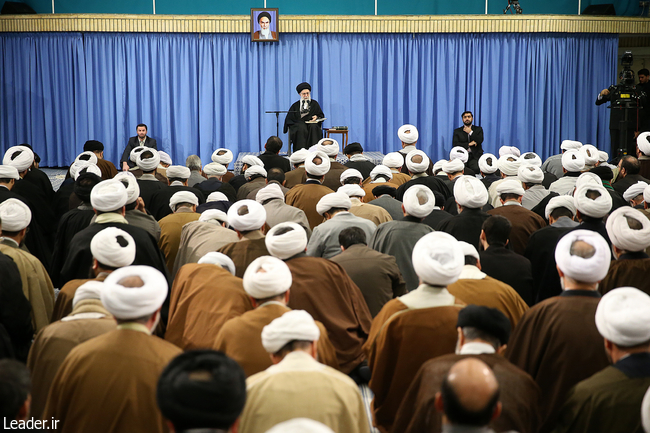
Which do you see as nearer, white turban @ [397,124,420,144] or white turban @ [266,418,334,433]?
white turban @ [266,418,334,433]

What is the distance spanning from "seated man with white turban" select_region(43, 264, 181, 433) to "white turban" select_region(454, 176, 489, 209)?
121 inches

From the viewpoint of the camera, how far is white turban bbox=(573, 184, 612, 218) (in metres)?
4.38

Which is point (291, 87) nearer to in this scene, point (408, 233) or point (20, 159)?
point (20, 159)

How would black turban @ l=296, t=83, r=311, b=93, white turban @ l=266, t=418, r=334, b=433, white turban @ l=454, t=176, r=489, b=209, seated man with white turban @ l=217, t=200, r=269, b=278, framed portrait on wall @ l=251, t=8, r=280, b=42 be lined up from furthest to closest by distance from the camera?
framed portrait on wall @ l=251, t=8, r=280, b=42
black turban @ l=296, t=83, r=311, b=93
white turban @ l=454, t=176, r=489, b=209
seated man with white turban @ l=217, t=200, r=269, b=278
white turban @ l=266, t=418, r=334, b=433

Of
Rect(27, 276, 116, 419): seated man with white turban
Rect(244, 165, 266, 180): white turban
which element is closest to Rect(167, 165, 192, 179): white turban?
Rect(244, 165, 266, 180): white turban

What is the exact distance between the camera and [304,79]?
41.3 ft

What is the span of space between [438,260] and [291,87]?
10.1 meters

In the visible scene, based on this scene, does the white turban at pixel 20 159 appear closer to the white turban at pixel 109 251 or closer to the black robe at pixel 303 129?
the white turban at pixel 109 251

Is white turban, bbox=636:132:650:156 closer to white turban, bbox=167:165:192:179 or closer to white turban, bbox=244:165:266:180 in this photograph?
white turban, bbox=244:165:266:180

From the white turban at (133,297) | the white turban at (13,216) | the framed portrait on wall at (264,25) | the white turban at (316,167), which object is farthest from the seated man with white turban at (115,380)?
the framed portrait on wall at (264,25)

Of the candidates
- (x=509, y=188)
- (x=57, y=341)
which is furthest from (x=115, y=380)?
(x=509, y=188)

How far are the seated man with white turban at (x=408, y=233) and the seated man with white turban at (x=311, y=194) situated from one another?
4.97ft

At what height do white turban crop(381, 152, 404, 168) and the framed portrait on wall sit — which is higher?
the framed portrait on wall

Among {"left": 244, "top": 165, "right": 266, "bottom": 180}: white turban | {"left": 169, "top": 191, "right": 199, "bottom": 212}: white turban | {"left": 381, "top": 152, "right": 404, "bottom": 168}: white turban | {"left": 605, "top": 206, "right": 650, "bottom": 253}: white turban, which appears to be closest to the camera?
{"left": 605, "top": 206, "right": 650, "bottom": 253}: white turban
